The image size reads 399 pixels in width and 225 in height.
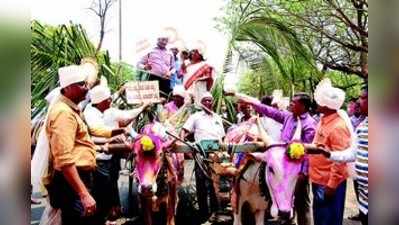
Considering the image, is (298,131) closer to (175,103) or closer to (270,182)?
(270,182)

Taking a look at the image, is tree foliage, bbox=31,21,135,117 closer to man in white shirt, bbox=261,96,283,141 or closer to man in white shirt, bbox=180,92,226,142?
man in white shirt, bbox=180,92,226,142

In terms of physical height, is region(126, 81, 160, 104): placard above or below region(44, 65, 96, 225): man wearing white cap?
above

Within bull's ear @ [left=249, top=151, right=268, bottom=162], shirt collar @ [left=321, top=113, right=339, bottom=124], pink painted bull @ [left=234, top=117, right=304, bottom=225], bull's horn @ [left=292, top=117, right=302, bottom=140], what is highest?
shirt collar @ [left=321, top=113, right=339, bottom=124]

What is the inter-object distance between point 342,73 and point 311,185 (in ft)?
2.42

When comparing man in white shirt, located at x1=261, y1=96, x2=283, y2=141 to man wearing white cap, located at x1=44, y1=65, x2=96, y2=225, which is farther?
man in white shirt, located at x1=261, y1=96, x2=283, y2=141

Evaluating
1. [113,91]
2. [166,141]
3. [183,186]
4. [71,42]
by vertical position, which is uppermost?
[71,42]

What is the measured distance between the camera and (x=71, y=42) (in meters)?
3.54

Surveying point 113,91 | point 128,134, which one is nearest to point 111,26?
point 113,91

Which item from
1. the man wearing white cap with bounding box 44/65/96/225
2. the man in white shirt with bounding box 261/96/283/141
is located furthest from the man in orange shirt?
the man wearing white cap with bounding box 44/65/96/225

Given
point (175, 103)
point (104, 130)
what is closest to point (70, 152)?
point (104, 130)

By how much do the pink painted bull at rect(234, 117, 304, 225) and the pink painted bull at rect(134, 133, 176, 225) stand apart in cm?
46

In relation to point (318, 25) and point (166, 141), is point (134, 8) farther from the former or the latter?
point (318, 25)

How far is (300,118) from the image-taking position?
366cm

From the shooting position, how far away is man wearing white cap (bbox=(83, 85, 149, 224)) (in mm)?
3582
